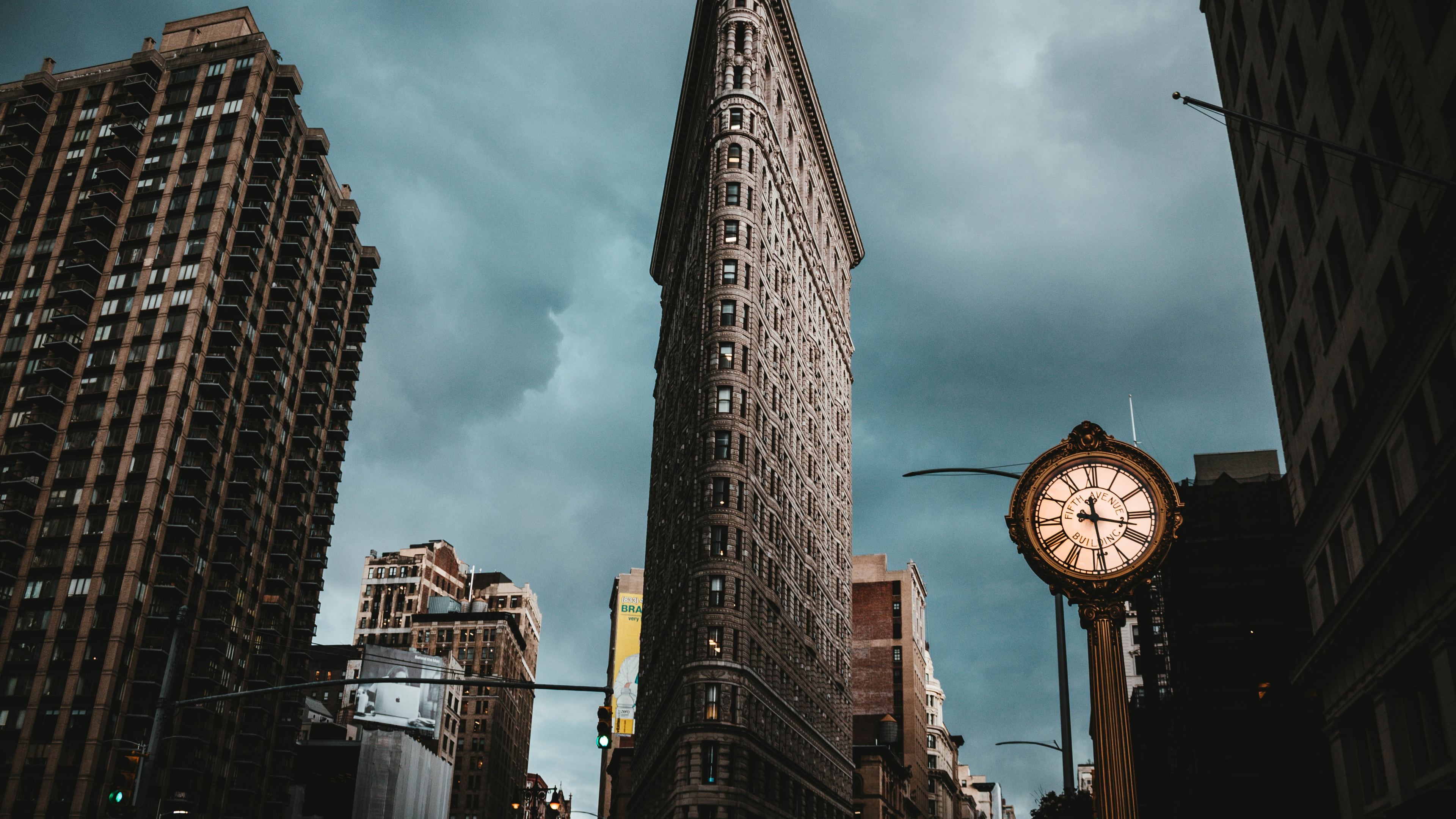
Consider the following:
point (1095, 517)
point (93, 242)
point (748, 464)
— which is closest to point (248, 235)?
point (93, 242)

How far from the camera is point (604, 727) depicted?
2706 centimetres

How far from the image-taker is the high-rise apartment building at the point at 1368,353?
23250 mm

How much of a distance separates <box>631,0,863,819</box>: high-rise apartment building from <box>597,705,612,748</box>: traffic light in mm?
46042

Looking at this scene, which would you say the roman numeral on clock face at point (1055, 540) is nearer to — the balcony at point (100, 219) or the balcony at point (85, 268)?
the balcony at point (85, 268)

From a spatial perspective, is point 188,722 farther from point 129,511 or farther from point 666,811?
point 666,811

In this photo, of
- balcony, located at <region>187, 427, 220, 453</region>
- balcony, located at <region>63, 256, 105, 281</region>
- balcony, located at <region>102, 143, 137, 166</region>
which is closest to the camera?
balcony, located at <region>187, 427, 220, 453</region>

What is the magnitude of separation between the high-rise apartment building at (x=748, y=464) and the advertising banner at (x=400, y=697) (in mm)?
38319

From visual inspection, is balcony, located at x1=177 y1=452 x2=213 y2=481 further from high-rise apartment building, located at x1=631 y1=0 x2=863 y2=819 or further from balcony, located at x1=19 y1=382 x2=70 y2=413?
high-rise apartment building, located at x1=631 y1=0 x2=863 y2=819

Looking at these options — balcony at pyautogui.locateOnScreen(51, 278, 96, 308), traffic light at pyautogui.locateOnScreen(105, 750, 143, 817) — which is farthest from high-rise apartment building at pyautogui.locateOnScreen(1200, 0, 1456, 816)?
balcony at pyautogui.locateOnScreen(51, 278, 96, 308)

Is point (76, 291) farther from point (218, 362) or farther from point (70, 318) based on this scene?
point (218, 362)

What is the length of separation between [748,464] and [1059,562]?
70.2m

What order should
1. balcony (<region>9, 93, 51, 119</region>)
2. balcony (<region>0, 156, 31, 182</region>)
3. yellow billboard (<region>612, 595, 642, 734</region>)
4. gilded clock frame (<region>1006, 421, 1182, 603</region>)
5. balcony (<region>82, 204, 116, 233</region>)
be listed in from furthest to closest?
yellow billboard (<region>612, 595, 642, 734</region>) → balcony (<region>9, 93, 51, 119</region>) → balcony (<region>0, 156, 31, 182</region>) → balcony (<region>82, 204, 116, 233</region>) → gilded clock frame (<region>1006, 421, 1182, 603</region>)

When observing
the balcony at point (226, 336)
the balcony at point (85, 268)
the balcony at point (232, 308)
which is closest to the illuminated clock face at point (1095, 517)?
the balcony at point (226, 336)

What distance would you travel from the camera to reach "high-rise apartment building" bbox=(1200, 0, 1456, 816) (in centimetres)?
2325
